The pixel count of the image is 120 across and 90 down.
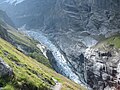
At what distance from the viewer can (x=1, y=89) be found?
210 ft

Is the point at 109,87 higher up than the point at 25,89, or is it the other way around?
the point at 25,89

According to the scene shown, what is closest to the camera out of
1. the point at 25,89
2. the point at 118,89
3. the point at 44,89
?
the point at 25,89

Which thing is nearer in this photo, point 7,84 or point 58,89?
point 7,84

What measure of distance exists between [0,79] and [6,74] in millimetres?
1813

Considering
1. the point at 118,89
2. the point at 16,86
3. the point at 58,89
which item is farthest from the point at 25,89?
the point at 118,89

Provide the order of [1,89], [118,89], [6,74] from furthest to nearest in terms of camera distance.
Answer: [118,89] < [6,74] < [1,89]

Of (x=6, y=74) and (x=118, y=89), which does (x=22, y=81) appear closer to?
(x=6, y=74)

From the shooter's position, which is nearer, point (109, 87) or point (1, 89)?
point (1, 89)

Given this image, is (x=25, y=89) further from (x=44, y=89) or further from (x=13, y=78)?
(x=44, y=89)

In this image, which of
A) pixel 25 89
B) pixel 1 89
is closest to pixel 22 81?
pixel 25 89

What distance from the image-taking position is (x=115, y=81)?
19800cm

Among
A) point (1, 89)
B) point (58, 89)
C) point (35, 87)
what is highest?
point (1, 89)

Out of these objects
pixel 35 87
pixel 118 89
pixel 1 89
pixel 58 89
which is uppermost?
pixel 1 89

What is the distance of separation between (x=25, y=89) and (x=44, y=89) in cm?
1928
